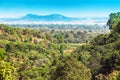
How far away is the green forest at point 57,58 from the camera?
161 ft

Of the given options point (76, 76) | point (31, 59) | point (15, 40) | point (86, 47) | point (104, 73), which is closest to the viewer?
point (76, 76)

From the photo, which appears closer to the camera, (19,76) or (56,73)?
(56,73)

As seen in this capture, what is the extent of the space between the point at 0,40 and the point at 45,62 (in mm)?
28158

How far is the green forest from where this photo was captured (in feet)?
161

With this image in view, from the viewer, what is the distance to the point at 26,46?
12662cm

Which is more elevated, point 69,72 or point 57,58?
point 69,72

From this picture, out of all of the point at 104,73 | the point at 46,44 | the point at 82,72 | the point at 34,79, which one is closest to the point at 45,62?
the point at 34,79

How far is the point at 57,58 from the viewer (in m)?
86.2

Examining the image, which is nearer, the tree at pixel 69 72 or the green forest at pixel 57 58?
the tree at pixel 69 72

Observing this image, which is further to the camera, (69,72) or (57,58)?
(57,58)

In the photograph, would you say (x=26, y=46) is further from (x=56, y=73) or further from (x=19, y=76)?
(x=56, y=73)

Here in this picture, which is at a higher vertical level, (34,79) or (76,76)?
(76,76)

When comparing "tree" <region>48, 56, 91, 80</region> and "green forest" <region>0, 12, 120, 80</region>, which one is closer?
"tree" <region>48, 56, 91, 80</region>

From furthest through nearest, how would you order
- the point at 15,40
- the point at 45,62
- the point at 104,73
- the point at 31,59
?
the point at 15,40 → the point at 31,59 → the point at 45,62 → the point at 104,73
